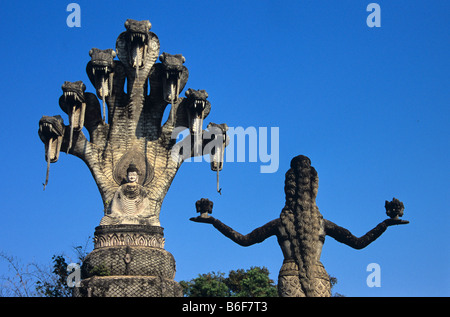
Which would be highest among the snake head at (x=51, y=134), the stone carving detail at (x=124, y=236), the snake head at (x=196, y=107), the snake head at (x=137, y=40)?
the snake head at (x=137, y=40)

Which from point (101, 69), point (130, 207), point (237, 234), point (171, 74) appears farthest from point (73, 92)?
point (237, 234)

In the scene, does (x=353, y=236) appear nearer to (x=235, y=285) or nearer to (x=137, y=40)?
(x=137, y=40)

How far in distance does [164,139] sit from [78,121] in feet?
9.12

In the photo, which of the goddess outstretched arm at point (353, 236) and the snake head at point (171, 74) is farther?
the snake head at point (171, 74)

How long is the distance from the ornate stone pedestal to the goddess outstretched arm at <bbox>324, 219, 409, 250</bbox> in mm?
5950

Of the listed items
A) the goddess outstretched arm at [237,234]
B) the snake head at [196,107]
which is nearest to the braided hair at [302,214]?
the goddess outstretched arm at [237,234]

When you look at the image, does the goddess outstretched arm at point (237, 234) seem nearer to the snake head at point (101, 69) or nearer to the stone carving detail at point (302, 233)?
the stone carving detail at point (302, 233)

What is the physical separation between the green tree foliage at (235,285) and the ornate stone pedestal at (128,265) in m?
10.3

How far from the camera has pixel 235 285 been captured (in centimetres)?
3497

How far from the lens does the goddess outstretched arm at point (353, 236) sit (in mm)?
14906

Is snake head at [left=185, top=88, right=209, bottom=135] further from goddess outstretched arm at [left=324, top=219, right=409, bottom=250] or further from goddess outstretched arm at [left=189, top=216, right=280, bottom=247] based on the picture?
goddess outstretched arm at [left=324, top=219, right=409, bottom=250]

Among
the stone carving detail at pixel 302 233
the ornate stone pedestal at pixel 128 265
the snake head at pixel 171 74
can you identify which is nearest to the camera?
the stone carving detail at pixel 302 233
